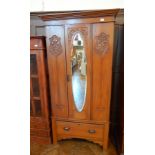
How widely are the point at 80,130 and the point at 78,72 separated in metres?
0.79

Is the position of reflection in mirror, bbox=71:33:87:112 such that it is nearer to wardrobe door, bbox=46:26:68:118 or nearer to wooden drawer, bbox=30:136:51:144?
wardrobe door, bbox=46:26:68:118

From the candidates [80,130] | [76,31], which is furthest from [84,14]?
[80,130]

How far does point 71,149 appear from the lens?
207cm

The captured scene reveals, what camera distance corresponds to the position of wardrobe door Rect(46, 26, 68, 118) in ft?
5.99

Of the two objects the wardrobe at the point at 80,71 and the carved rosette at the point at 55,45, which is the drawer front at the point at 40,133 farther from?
the carved rosette at the point at 55,45

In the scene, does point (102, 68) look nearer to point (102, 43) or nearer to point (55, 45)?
point (102, 43)

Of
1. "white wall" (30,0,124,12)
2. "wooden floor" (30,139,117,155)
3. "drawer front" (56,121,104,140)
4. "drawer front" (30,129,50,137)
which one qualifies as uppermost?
"white wall" (30,0,124,12)

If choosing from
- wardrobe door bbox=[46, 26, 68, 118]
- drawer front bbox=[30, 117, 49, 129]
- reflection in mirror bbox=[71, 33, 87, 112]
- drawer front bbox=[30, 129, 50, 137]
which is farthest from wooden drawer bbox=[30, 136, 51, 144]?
reflection in mirror bbox=[71, 33, 87, 112]

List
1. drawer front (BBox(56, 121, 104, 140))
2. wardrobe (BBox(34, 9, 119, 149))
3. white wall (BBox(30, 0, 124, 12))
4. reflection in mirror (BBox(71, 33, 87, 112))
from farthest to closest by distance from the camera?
1. white wall (BBox(30, 0, 124, 12))
2. drawer front (BBox(56, 121, 104, 140))
3. reflection in mirror (BBox(71, 33, 87, 112))
4. wardrobe (BBox(34, 9, 119, 149))

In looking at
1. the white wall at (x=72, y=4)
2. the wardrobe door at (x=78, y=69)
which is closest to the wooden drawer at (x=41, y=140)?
the wardrobe door at (x=78, y=69)

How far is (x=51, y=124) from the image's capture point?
2.14 m

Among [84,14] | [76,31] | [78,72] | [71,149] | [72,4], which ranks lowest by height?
[71,149]
